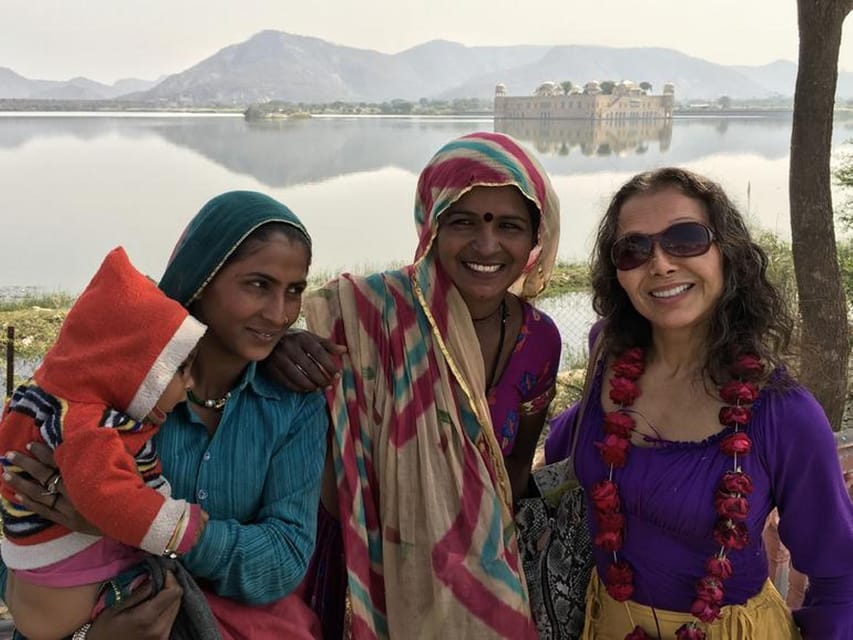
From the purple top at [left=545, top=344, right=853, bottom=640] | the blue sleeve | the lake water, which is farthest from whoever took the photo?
the lake water

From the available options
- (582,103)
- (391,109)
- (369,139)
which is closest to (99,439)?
(369,139)

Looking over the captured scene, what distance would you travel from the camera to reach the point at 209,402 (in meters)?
1.41

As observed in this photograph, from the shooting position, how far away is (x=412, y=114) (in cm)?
9606

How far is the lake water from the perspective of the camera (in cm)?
2141

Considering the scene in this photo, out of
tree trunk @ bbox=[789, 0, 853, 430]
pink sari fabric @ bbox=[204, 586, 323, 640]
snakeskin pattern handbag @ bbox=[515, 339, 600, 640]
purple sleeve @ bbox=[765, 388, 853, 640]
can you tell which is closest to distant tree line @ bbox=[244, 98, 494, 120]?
tree trunk @ bbox=[789, 0, 853, 430]

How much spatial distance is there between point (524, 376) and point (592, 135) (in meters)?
69.7

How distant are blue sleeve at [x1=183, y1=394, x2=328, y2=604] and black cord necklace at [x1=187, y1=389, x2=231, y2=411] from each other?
12cm

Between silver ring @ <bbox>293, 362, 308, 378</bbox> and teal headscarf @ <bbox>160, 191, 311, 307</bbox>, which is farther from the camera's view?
silver ring @ <bbox>293, 362, 308, 378</bbox>

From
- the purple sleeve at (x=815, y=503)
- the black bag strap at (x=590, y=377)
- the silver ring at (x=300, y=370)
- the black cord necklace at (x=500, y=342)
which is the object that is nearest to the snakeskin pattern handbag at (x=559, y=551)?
the black bag strap at (x=590, y=377)

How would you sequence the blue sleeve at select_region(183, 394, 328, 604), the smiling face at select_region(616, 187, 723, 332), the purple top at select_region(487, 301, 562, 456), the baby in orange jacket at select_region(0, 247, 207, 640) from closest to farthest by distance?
1. the baby in orange jacket at select_region(0, 247, 207, 640)
2. the blue sleeve at select_region(183, 394, 328, 604)
3. the smiling face at select_region(616, 187, 723, 332)
4. the purple top at select_region(487, 301, 562, 456)

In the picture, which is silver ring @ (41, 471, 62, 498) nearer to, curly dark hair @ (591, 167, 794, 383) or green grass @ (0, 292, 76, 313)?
curly dark hair @ (591, 167, 794, 383)

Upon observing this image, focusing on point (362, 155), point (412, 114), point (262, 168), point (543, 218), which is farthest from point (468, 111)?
point (543, 218)

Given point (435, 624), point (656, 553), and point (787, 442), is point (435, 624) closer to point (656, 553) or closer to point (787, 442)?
point (656, 553)

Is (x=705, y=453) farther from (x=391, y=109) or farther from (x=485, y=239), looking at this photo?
(x=391, y=109)
